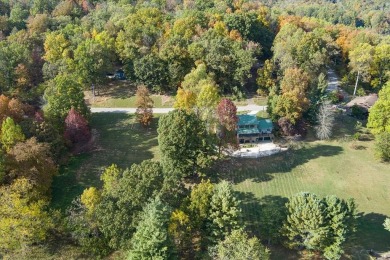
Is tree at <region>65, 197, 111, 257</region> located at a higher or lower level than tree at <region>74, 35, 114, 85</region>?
lower

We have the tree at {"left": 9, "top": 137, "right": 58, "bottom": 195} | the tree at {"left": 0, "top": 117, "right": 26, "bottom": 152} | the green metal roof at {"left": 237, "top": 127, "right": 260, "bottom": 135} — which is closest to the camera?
the tree at {"left": 9, "top": 137, "right": 58, "bottom": 195}

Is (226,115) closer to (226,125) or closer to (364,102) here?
(226,125)

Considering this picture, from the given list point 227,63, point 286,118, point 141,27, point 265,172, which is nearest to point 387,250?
point 265,172

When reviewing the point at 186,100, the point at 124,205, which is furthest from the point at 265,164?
the point at 124,205

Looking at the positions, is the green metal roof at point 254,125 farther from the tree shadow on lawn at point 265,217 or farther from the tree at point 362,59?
the tree at point 362,59

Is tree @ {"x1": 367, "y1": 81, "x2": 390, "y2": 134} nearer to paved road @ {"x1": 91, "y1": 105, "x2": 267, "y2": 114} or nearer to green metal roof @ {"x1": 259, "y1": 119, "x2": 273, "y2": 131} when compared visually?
green metal roof @ {"x1": 259, "y1": 119, "x2": 273, "y2": 131}

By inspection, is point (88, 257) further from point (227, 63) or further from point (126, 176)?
point (227, 63)

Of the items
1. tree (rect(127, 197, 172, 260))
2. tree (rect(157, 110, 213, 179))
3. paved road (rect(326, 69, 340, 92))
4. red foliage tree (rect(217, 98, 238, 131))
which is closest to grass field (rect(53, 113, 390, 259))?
tree (rect(157, 110, 213, 179))

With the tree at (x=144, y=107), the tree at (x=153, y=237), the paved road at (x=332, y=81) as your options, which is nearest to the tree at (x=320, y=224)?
the tree at (x=153, y=237)
